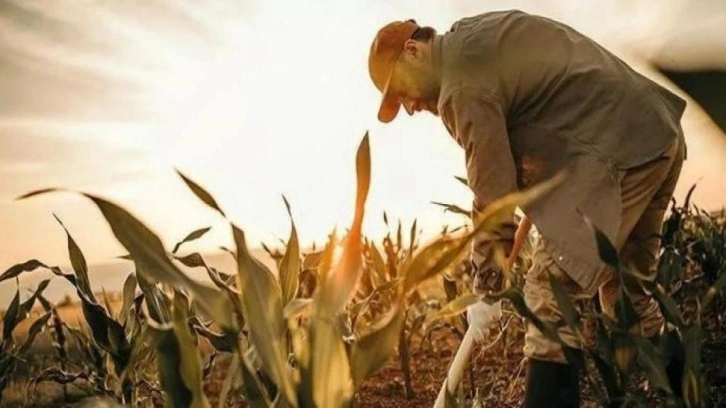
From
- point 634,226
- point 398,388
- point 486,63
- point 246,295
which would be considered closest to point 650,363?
point 246,295

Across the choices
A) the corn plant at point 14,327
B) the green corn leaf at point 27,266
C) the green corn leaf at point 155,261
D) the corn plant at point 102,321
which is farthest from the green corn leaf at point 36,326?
the green corn leaf at point 155,261

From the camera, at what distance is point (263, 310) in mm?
675

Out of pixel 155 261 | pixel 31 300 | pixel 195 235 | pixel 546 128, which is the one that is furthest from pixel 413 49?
pixel 155 261

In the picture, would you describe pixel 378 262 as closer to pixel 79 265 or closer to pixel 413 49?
pixel 413 49

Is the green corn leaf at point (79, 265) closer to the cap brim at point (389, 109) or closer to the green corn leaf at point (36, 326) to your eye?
the green corn leaf at point (36, 326)

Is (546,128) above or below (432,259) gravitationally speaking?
below

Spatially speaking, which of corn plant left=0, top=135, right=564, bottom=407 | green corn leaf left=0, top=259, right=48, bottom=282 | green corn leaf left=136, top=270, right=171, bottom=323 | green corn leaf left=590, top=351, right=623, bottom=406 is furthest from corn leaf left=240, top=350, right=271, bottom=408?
green corn leaf left=0, top=259, right=48, bottom=282

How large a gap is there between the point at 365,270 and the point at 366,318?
0.20 metres

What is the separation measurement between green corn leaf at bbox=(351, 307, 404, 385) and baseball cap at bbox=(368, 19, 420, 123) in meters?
1.10

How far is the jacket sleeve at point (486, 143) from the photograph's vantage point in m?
1.60

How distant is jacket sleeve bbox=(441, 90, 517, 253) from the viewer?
1598mm

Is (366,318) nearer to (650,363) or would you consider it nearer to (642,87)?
(642,87)

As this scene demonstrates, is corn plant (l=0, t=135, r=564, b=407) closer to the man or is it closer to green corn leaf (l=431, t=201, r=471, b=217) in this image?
the man

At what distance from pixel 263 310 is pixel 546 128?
1.15 m
